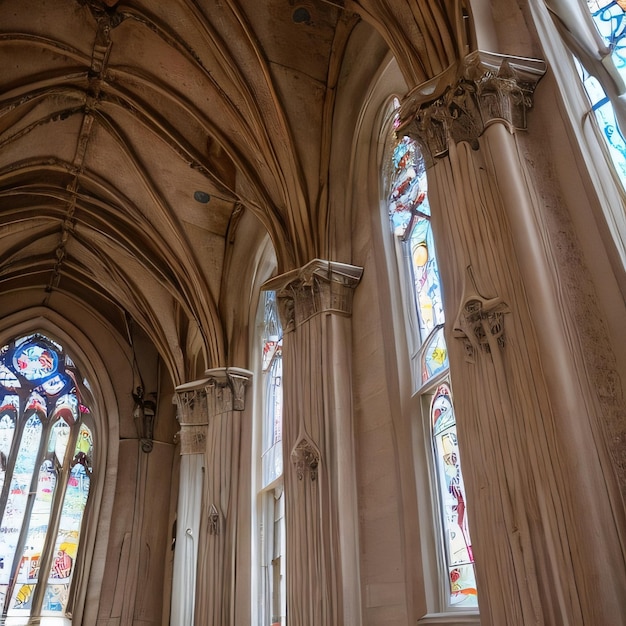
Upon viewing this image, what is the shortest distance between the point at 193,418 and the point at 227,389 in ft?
4.71

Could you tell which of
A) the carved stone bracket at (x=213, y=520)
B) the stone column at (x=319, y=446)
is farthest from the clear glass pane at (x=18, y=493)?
the stone column at (x=319, y=446)

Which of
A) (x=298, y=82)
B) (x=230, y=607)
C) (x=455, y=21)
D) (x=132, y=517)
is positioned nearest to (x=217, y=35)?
(x=298, y=82)

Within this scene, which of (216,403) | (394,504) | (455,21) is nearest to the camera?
(455,21)

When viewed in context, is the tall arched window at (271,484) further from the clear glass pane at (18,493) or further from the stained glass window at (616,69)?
the clear glass pane at (18,493)

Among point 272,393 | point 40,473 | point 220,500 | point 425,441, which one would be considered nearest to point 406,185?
point 425,441

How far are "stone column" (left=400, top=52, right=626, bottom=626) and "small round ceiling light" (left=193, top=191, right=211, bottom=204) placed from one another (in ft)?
20.1

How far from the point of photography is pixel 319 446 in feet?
21.5

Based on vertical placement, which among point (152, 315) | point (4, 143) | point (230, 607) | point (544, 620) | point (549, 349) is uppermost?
point (4, 143)

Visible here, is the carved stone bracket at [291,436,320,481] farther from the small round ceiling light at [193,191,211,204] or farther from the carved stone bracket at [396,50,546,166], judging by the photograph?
the small round ceiling light at [193,191,211,204]

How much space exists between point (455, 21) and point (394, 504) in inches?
160

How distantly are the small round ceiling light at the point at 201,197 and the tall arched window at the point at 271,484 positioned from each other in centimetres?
177

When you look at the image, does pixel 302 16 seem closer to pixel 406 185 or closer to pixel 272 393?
pixel 406 185

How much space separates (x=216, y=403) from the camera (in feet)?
33.1

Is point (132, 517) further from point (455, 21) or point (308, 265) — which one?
point (455, 21)
